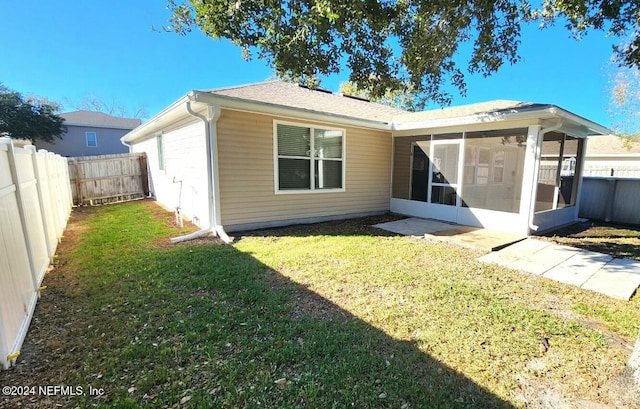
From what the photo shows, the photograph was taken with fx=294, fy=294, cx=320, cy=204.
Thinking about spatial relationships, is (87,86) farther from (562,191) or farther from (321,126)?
(562,191)

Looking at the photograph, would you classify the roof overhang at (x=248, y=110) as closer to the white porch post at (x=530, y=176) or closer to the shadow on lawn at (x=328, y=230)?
the shadow on lawn at (x=328, y=230)

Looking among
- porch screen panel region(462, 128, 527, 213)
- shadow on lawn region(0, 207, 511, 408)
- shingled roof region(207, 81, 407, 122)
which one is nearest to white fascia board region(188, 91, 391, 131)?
shingled roof region(207, 81, 407, 122)

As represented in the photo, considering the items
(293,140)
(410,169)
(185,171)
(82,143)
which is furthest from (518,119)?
(82,143)

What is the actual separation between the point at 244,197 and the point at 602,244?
24.9ft

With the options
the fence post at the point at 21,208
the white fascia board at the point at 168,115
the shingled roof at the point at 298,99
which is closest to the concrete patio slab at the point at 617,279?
the shingled roof at the point at 298,99

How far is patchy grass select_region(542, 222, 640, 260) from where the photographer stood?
557 centimetres

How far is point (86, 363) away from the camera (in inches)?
90.6

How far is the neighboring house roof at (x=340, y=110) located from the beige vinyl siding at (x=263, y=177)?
371 mm

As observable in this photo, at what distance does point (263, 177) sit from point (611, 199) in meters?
9.93

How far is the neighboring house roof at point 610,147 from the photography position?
16.5 meters

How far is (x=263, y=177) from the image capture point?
679 cm

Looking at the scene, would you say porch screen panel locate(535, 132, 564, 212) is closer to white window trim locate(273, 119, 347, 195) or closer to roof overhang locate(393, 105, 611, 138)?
roof overhang locate(393, 105, 611, 138)

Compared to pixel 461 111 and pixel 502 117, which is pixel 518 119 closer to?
pixel 502 117

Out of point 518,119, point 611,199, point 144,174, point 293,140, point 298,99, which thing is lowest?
point 611,199
